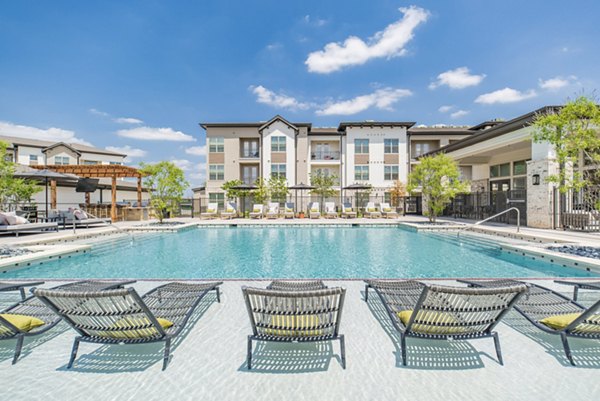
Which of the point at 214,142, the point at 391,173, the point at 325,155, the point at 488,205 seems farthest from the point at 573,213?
the point at 214,142

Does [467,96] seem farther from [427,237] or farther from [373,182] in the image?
[427,237]

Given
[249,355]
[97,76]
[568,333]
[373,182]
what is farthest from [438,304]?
[373,182]

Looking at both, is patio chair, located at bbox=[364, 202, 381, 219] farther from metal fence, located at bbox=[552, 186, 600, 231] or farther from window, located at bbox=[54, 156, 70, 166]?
window, located at bbox=[54, 156, 70, 166]

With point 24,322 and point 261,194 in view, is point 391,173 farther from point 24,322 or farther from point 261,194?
point 24,322

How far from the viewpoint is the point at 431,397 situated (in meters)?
2.01

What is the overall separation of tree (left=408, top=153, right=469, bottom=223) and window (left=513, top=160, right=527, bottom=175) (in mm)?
5690

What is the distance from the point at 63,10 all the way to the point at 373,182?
22.9 metres

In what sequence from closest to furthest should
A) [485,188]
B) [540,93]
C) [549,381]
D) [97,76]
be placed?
Result: [549,381]
[540,93]
[97,76]
[485,188]

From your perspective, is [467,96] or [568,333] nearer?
[568,333]

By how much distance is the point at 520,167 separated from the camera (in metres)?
17.5

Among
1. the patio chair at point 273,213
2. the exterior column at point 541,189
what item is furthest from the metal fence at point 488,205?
the patio chair at point 273,213

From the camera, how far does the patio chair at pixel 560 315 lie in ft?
7.95

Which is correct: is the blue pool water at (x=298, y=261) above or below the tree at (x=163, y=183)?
below

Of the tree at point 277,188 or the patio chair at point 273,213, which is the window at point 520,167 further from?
the patio chair at point 273,213
